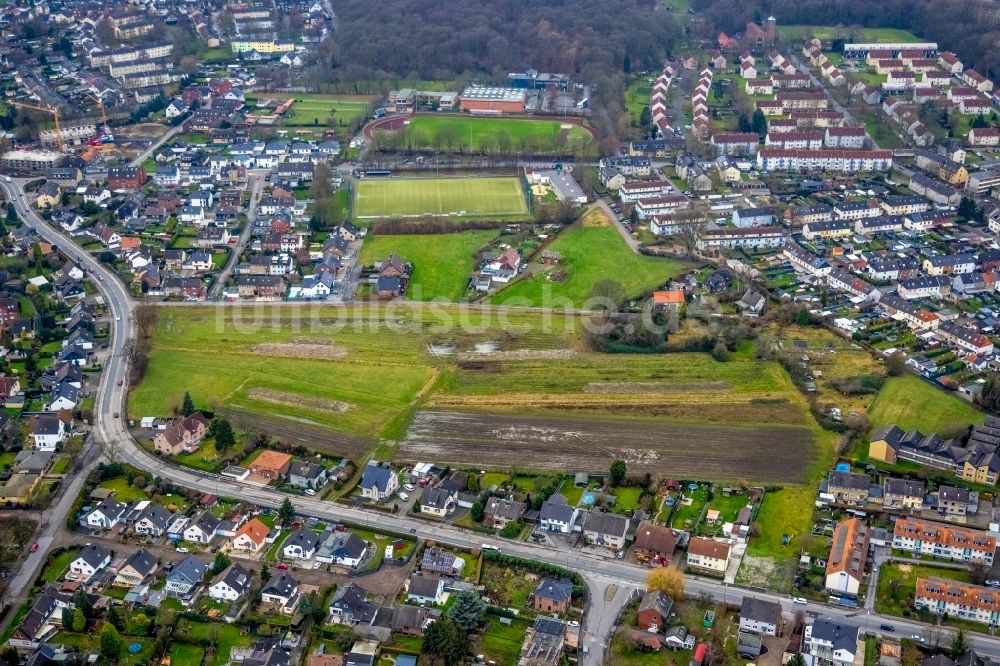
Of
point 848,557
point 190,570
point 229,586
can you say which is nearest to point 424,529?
Answer: point 229,586

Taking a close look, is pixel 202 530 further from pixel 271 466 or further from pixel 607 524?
pixel 607 524

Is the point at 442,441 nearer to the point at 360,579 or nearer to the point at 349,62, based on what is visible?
the point at 360,579

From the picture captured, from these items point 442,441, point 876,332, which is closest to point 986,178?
point 876,332

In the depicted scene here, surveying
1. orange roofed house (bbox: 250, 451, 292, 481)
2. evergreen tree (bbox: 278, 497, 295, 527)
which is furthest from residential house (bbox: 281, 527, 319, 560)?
orange roofed house (bbox: 250, 451, 292, 481)

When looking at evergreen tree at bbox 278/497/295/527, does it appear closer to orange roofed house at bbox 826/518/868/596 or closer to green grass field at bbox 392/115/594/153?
orange roofed house at bbox 826/518/868/596

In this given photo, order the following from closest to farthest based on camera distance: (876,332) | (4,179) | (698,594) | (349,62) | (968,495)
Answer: (698,594) < (968,495) < (876,332) < (4,179) < (349,62)

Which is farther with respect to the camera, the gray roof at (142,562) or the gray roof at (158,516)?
the gray roof at (158,516)

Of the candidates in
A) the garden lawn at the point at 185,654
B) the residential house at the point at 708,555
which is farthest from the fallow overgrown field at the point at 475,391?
the garden lawn at the point at 185,654

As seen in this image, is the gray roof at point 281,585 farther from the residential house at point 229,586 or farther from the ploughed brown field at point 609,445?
the ploughed brown field at point 609,445
